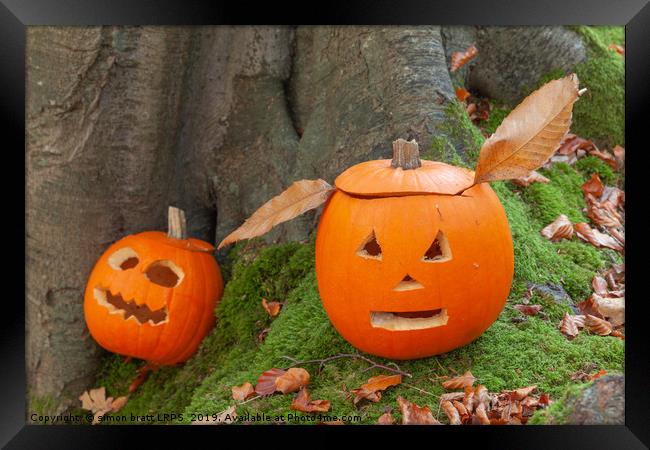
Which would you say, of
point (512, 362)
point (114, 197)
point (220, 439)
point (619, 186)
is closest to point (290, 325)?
point (220, 439)

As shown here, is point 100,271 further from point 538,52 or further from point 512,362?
point 538,52

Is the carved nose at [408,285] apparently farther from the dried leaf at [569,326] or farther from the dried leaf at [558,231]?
the dried leaf at [558,231]

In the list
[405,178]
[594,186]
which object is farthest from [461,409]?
[594,186]

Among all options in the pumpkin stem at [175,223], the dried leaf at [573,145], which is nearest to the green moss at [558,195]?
the dried leaf at [573,145]

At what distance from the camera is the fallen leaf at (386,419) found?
7.19 feet

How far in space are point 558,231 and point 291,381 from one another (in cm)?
171

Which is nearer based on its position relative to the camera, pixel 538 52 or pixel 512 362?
pixel 512 362

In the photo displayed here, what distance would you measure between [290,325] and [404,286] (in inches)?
30.4

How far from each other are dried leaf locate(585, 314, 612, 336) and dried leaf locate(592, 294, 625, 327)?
3.3 inches

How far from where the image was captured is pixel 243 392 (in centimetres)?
254

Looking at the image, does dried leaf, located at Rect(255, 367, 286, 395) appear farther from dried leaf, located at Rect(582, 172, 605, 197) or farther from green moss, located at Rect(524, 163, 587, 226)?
dried leaf, located at Rect(582, 172, 605, 197)

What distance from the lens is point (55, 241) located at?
11.3 feet

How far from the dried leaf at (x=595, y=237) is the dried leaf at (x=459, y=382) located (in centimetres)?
141

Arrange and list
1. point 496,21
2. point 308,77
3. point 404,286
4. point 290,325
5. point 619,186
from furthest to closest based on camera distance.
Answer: point 619,186 → point 308,77 → point 290,325 → point 404,286 → point 496,21
